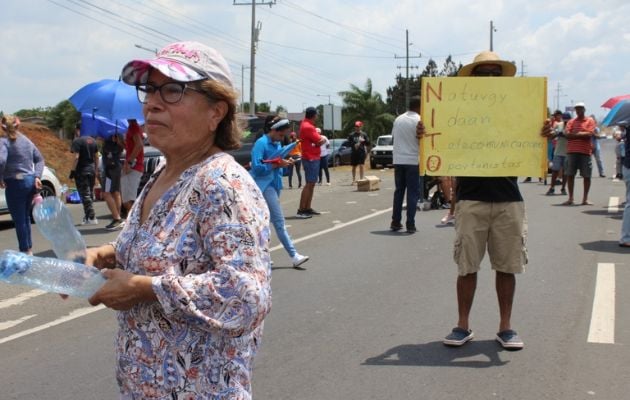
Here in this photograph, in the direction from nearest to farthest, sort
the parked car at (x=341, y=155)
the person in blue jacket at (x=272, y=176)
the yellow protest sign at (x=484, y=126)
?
the yellow protest sign at (x=484, y=126)
the person in blue jacket at (x=272, y=176)
the parked car at (x=341, y=155)

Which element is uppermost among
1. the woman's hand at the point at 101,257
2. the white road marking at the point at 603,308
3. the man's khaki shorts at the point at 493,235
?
the woman's hand at the point at 101,257

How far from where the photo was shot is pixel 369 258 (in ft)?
31.5

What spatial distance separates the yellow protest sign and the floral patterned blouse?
3.67 meters

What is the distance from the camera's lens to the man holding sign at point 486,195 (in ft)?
18.1

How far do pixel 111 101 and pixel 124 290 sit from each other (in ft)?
31.1

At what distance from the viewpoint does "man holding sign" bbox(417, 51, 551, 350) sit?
551 centimetres

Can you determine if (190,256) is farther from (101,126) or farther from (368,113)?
(368,113)

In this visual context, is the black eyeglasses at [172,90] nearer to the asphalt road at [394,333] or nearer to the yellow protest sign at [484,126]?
the asphalt road at [394,333]

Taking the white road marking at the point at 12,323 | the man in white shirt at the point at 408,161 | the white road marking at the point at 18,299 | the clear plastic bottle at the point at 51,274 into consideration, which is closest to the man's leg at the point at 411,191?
the man in white shirt at the point at 408,161

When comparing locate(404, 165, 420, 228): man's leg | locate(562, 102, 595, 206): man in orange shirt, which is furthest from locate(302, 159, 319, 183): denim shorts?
locate(562, 102, 595, 206): man in orange shirt

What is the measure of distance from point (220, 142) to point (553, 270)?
704 cm

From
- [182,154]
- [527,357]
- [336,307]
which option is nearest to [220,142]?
[182,154]

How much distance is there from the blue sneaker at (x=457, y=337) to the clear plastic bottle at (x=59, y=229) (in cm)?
389

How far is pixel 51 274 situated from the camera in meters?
2.11
